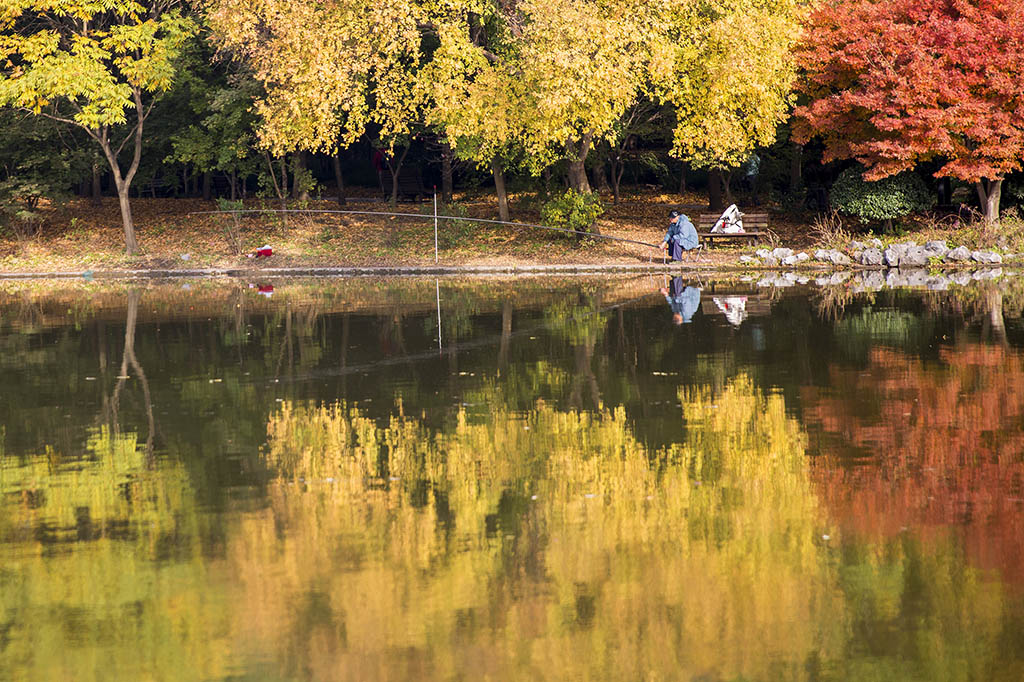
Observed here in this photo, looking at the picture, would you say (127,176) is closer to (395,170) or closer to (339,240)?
(339,240)

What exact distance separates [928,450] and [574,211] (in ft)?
82.2

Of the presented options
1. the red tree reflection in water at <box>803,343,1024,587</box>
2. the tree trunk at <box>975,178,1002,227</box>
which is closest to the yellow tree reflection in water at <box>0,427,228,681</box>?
the red tree reflection in water at <box>803,343,1024,587</box>

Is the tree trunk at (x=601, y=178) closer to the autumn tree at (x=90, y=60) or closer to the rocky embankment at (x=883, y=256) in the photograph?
the rocky embankment at (x=883, y=256)

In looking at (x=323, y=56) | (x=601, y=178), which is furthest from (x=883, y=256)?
(x=323, y=56)

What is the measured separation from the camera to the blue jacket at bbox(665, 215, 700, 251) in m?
31.4

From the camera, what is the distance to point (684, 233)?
→ 103 feet

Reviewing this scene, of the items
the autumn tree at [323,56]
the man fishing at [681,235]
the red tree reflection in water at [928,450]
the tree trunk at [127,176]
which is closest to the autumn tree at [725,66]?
the man fishing at [681,235]

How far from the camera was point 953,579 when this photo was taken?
6.92m

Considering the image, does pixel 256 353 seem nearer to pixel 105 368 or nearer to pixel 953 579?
pixel 105 368

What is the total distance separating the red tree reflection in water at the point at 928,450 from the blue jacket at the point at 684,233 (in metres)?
17.1

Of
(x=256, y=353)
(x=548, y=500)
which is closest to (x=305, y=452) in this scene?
(x=548, y=500)

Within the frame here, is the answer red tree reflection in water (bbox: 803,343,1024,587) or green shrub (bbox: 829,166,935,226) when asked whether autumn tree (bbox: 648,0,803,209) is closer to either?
green shrub (bbox: 829,166,935,226)

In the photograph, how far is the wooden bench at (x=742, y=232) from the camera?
1330 inches

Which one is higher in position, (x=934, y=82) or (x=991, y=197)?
(x=934, y=82)
